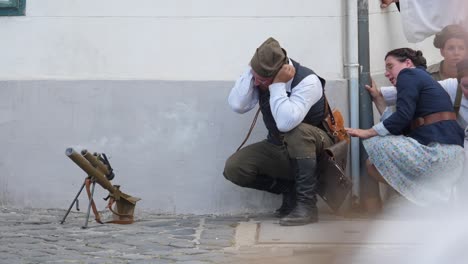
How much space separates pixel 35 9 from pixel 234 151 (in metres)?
1.81

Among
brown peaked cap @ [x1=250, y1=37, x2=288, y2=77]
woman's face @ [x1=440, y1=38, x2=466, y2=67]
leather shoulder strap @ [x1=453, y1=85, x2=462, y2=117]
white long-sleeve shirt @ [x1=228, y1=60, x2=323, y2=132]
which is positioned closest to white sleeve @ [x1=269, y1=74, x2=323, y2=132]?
white long-sleeve shirt @ [x1=228, y1=60, x2=323, y2=132]

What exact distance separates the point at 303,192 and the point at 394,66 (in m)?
1.16

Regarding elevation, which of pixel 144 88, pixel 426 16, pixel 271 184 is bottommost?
pixel 271 184

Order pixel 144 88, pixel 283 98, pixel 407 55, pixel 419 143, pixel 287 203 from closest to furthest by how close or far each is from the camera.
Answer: pixel 283 98 → pixel 419 143 → pixel 407 55 → pixel 287 203 → pixel 144 88

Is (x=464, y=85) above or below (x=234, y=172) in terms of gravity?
above

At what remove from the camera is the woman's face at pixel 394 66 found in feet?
24.2

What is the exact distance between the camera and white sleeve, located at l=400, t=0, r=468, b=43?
25.3ft

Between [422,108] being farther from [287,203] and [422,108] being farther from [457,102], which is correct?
[287,203]

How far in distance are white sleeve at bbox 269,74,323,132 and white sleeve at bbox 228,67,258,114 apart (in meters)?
0.20

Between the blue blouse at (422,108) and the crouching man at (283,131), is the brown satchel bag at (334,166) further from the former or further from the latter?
the blue blouse at (422,108)

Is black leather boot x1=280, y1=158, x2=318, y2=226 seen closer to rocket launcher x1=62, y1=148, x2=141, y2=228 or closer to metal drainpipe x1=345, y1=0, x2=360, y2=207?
metal drainpipe x1=345, y1=0, x2=360, y2=207

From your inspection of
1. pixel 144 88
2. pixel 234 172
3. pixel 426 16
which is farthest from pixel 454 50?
pixel 144 88

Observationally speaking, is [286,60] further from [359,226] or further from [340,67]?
[359,226]

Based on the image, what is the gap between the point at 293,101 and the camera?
7035 millimetres
